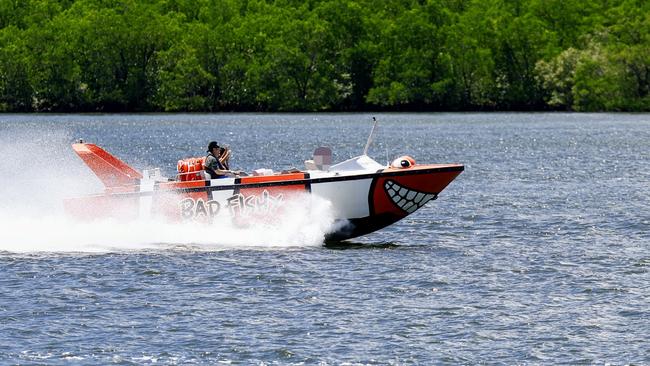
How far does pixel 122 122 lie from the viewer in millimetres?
140125

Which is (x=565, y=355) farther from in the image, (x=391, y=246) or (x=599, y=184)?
(x=599, y=184)

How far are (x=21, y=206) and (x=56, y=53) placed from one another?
446ft

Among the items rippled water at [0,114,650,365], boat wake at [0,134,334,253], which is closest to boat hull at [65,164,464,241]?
boat wake at [0,134,334,253]

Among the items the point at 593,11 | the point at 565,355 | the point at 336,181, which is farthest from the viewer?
the point at 593,11

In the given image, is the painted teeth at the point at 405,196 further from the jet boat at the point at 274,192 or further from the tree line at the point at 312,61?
the tree line at the point at 312,61

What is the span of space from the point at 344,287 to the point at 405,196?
4.60m

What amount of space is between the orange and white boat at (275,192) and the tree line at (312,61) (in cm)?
13274

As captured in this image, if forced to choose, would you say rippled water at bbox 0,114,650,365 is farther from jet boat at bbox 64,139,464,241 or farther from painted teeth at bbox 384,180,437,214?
painted teeth at bbox 384,180,437,214

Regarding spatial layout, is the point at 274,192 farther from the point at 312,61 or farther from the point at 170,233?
the point at 312,61

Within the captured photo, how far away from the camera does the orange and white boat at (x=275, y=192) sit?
28.8 meters

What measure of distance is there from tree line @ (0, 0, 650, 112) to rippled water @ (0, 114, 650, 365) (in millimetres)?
118920

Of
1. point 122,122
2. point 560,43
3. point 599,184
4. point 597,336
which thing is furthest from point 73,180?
point 560,43

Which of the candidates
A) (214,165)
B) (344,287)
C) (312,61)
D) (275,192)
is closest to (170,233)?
(214,165)

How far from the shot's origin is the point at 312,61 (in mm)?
169125
